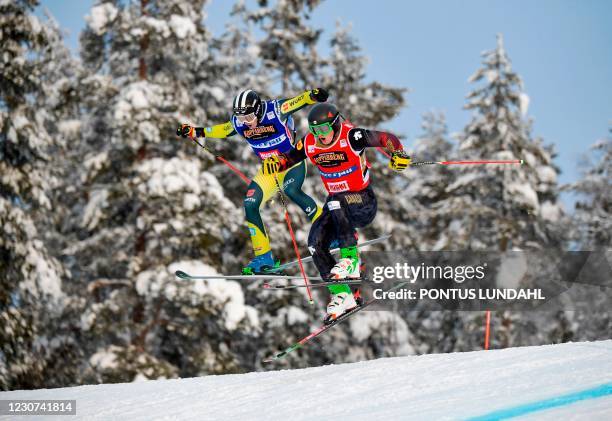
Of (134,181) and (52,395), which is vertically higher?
(134,181)

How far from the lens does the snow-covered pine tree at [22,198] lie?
45.7 feet

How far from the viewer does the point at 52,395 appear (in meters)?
8.71

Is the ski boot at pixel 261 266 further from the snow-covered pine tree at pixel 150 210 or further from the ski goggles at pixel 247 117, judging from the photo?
the snow-covered pine tree at pixel 150 210

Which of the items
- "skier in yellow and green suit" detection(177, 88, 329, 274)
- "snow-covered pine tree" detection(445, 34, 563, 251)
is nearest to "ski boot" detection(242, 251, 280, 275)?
"skier in yellow and green suit" detection(177, 88, 329, 274)

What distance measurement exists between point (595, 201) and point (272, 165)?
56.2 ft

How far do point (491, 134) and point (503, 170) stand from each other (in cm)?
144

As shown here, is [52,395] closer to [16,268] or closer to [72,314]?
[16,268]

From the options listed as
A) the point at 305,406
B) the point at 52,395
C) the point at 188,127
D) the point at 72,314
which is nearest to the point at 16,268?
the point at 72,314

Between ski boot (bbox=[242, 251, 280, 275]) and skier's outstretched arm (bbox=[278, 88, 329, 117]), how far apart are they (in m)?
1.65

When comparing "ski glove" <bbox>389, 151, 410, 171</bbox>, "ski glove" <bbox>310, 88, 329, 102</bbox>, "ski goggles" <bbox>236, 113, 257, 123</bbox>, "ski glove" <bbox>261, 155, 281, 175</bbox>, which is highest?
"ski goggles" <bbox>236, 113, 257, 123</bbox>

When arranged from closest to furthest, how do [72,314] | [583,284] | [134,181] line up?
[583,284] → [134,181] → [72,314]

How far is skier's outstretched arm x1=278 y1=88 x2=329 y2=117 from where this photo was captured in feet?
24.0

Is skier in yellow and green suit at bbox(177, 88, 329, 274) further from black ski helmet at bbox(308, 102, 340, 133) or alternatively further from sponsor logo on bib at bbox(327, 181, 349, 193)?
black ski helmet at bbox(308, 102, 340, 133)

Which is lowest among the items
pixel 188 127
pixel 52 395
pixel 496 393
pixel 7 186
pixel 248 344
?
pixel 496 393
